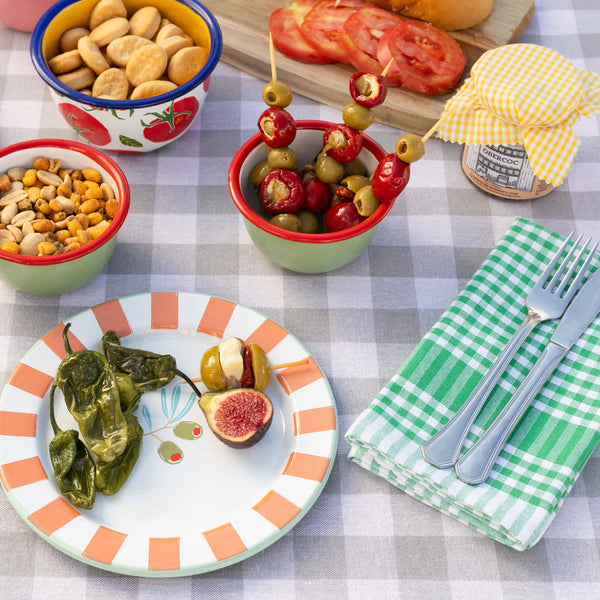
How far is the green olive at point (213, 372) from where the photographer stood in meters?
1.23

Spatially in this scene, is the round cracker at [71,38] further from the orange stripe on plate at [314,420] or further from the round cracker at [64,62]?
the orange stripe on plate at [314,420]

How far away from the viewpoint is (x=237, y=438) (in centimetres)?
117

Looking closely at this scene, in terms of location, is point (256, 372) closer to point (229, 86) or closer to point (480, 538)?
point (480, 538)

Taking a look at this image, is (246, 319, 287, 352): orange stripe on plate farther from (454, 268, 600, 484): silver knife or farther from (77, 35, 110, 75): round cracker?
(77, 35, 110, 75): round cracker

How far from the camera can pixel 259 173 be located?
1.38m

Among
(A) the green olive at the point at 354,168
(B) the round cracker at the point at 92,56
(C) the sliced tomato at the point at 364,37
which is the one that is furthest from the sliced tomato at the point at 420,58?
(B) the round cracker at the point at 92,56

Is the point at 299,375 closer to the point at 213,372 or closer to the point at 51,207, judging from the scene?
the point at 213,372

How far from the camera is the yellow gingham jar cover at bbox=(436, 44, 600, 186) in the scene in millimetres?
1324

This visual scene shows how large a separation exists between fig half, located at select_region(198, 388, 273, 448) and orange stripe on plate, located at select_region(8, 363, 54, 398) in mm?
267

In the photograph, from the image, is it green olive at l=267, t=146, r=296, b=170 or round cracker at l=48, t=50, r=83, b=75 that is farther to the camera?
round cracker at l=48, t=50, r=83, b=75

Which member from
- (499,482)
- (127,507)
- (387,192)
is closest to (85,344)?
(127,507)

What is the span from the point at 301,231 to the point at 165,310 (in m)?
0.29

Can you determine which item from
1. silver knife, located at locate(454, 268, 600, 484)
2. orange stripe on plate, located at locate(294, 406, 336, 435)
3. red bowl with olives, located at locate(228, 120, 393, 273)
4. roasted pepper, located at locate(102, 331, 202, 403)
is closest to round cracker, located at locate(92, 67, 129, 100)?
red bowl with olives, located at locate(228, 120, 393, 273)

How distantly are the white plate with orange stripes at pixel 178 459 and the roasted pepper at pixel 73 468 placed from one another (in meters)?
0.02
